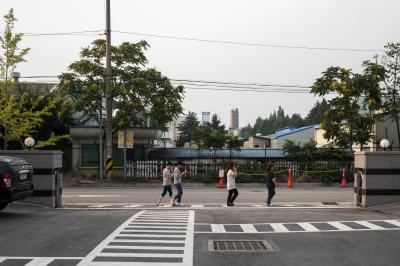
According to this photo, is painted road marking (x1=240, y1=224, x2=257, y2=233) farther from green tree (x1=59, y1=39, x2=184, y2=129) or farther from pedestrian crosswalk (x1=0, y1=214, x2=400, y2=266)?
green tree (x1=59, y1=39, x2=184, y2=129)

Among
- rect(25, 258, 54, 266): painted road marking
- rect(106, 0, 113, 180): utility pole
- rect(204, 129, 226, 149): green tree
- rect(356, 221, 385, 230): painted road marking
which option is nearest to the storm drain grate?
rect(25, 258, 54, 266): painted road marking

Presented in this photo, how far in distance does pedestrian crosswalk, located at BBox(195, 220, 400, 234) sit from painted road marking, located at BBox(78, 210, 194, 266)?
560 mm

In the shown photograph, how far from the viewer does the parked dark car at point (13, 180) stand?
13.6 meters

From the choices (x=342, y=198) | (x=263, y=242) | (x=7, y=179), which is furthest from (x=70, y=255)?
(x=342, y=198)

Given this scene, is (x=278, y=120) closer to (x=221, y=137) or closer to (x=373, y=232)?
(x=221, y=137)

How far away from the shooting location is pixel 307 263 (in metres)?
8.34

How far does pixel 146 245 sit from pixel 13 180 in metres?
5.36

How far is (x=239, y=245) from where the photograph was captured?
9992 millimetres

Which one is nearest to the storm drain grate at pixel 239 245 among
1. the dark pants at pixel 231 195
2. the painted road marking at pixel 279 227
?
the painted road marking at pixel 279 227

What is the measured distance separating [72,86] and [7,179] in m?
21.0

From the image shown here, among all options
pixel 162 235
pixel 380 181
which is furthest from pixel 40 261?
pixel 380 181

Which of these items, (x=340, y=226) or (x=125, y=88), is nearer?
(x=340, y=226)

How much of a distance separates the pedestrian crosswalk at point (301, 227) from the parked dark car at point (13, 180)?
4620 mm

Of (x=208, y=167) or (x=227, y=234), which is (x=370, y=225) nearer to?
(x=227, y=234)
